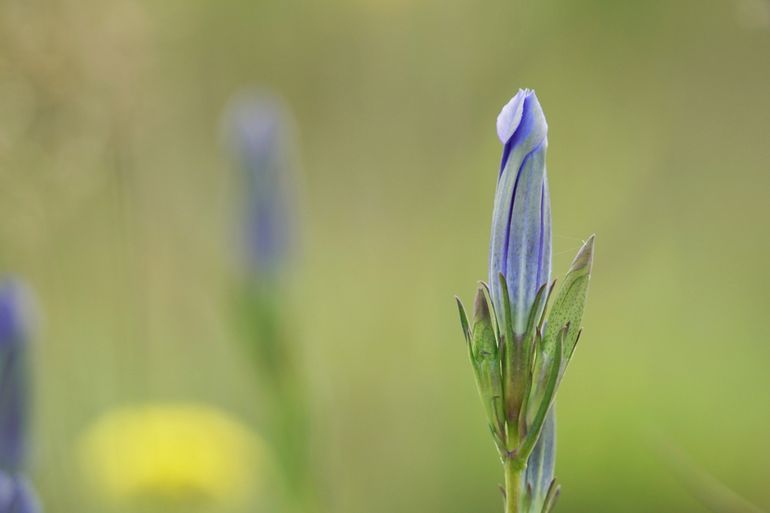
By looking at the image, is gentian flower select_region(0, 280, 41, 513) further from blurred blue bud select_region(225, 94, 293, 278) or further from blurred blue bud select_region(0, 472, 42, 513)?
blurred blue bud select_region(225, 94, 293, 278)

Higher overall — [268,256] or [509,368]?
[268,256]

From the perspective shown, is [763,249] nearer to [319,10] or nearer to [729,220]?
[729,220]

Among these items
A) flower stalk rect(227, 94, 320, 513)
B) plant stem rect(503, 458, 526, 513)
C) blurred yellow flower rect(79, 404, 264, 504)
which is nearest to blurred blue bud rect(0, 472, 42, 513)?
plant stem rect(503, 458, 526, 513)

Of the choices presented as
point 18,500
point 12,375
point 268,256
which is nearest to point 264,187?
point 268,256

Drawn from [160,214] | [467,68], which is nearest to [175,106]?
[160,214]

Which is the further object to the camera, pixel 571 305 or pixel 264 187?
pixel 264 187

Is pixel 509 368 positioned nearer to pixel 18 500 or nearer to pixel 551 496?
pixel 551 496
